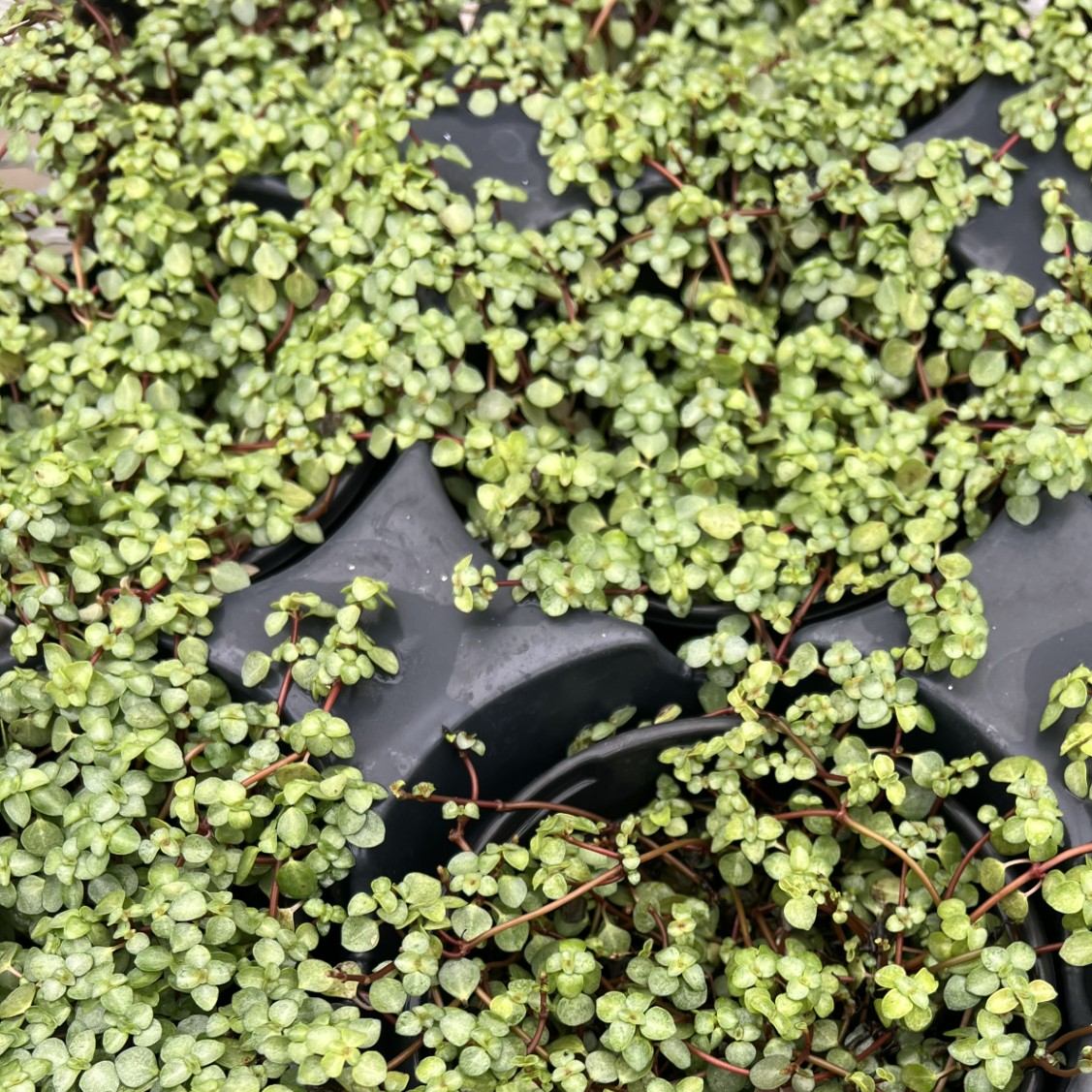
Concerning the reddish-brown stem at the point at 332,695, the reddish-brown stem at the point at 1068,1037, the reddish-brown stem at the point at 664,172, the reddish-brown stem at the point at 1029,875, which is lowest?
the reddish-brown stem at the point at 1068,1037

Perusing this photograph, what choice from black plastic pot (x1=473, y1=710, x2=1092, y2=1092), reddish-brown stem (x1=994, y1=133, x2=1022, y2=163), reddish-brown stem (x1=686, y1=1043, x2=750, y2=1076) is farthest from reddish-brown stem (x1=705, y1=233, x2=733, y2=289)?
reddish-brown stem (x1=686, y1=1043, x2=750, y2=1076)

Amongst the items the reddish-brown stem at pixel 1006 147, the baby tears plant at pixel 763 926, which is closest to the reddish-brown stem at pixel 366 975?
the baby tears plant at pixel 763 926

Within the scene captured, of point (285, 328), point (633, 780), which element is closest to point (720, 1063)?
point (633, 780)

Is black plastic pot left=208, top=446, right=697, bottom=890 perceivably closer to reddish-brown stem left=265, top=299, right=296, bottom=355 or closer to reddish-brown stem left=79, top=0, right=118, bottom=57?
reddish-brown stem left=265, top=299, right=296, bottom=355

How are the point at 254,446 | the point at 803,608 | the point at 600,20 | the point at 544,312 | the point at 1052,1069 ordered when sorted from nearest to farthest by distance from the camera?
the point at 1052,1069, the point at 803,608, the point at 254,446, the point at 544,312, the point at 600,20

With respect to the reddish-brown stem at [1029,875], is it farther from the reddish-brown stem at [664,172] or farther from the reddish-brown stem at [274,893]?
the reddish-brown stem at [664,172]

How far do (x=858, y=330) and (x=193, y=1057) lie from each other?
3.86ft

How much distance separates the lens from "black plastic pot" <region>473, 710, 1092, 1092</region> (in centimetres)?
116

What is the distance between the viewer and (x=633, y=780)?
128 centimetres

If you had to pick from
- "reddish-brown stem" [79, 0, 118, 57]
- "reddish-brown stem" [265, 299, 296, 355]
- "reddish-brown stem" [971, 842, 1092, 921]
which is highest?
"reddish-brown stem" [79, 0, 118, 57]

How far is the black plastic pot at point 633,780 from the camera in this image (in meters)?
1.16

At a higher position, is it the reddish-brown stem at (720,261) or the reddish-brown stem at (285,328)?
the reddish-brown stem at (285,328)

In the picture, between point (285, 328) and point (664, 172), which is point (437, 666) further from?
point (664, 172)

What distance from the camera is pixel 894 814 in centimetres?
126
